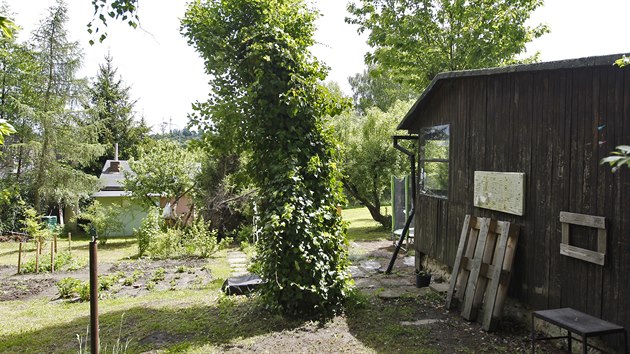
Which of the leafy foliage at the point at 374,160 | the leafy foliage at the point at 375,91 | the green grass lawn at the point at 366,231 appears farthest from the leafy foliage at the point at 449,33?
the leafy foliage at the point at 375,91

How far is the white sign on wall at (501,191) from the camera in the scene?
5293mm

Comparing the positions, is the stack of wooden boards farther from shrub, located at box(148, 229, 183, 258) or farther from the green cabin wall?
the green cabin wall

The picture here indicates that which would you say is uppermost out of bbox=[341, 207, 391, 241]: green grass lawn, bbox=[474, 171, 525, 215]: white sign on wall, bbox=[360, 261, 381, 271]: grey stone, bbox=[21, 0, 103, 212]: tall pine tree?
bbox=[21, 0, 103, 212]: tall pine tree

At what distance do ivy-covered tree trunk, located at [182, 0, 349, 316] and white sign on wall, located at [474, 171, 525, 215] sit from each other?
6.76 ft

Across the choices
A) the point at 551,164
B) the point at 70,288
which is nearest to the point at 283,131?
the point at 551,164

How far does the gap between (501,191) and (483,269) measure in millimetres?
1073

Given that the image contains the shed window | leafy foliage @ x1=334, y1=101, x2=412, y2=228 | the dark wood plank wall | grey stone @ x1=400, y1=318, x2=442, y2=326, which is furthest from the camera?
leafy foliage @ x1=334, y1=101, x2=412, y2=228

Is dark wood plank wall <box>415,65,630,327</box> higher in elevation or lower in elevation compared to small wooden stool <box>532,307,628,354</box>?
higher

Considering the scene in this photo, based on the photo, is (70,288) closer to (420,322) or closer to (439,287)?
(420,322)

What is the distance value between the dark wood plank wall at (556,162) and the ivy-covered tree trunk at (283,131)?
7.12ft

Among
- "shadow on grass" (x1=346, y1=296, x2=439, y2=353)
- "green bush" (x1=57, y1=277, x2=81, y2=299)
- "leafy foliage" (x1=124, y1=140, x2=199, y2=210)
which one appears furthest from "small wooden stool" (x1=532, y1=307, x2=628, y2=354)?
"leafy foliage" (x1=124, y1=140, x2=199, y2=210)

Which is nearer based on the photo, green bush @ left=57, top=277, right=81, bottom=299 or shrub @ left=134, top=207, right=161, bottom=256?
green bush @ left=57, top=277, right=81, bottom=299

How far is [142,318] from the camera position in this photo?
6.18m

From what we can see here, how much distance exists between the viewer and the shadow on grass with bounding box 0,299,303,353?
16.8ft
